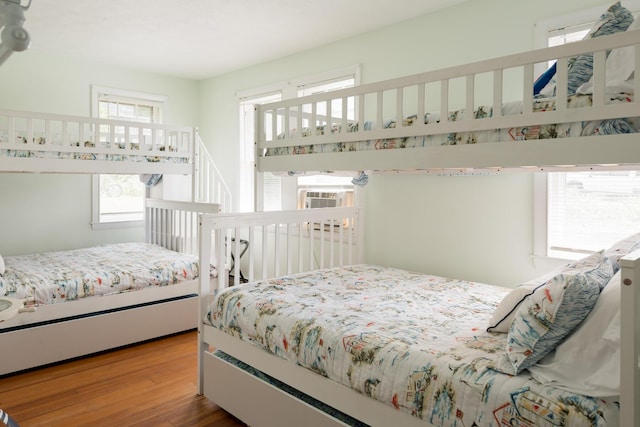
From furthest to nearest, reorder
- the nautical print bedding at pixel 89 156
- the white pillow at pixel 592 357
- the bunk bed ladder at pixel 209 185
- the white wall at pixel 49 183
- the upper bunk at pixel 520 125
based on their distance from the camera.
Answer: the bunk bed ladder at pixel 209 185 < the white wall at pixel 49 183 < the nautical print bedding at pixel 89 156 < the upper bunk at pixel 520 125 < the white pillow at pixel 592 357


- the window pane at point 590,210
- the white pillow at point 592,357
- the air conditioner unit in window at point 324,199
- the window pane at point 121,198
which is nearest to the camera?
the white pillow at point 592,357

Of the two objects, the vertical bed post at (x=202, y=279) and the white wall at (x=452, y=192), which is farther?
the white wall at (x=452, y=192)

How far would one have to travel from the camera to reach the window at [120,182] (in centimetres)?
456

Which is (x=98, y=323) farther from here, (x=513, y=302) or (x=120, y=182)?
(x=513, y=302)

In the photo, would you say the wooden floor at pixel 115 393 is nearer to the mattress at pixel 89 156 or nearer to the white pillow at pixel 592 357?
the mattress at pixel 89 156

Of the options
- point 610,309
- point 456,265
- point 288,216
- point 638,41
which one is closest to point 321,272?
point 288,216

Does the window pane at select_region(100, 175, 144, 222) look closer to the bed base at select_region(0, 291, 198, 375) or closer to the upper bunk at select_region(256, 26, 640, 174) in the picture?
the bed base at select_region(0, 291, 198, 375)

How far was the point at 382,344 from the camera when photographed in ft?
5.23

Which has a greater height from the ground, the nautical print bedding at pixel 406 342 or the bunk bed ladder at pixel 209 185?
the bunk bed ladder at pixel 209 185

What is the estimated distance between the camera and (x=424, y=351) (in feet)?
4.93

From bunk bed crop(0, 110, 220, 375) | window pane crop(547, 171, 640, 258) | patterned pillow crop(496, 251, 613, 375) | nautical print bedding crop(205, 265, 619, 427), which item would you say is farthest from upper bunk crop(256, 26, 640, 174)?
bunk bed crop(0, 110, 220, 375)

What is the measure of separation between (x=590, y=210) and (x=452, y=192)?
0.83 meters

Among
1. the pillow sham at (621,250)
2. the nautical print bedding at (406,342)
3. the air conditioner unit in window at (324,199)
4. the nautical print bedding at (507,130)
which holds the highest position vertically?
the nautical print bedding at (507,130)

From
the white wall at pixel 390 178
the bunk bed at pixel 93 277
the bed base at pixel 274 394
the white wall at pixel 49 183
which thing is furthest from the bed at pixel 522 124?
the white wall at pixel 49 183
